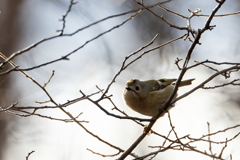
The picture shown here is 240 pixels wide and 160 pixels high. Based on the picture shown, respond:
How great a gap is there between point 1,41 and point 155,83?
11.5 ft

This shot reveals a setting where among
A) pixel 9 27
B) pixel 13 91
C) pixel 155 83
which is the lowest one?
pixel 155 83

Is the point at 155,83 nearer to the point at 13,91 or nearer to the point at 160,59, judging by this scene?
the point at 13,91

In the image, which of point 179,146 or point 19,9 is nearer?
point 179,146

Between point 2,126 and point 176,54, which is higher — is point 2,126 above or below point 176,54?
below

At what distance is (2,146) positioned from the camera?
18.1 feet

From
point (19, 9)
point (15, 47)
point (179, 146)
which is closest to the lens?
point (179, 146)

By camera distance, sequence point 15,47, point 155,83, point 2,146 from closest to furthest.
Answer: point 155,83 < point 2,146 < point 15,47

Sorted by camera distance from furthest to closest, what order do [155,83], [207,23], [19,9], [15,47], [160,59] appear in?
[160,59] < [19,9] < [15,47] < [155,83] < [207,23]

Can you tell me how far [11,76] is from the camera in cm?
587

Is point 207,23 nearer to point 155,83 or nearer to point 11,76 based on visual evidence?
point 155,83

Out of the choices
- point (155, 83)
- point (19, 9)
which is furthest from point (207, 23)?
point (19, 9)

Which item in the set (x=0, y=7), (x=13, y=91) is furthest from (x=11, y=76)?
(x=0, y=7)

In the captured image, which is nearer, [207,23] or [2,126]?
[207,23]

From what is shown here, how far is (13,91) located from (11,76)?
276 millimetres
